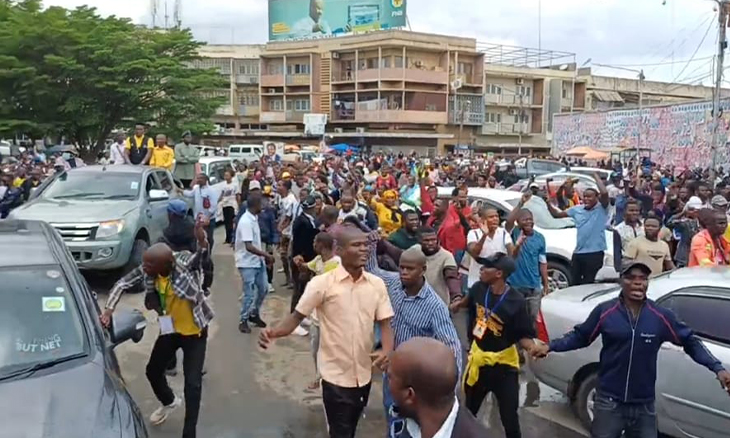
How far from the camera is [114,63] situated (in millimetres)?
26656

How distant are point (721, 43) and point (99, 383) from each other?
71.0 feet

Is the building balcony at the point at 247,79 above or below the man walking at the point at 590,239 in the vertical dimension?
above

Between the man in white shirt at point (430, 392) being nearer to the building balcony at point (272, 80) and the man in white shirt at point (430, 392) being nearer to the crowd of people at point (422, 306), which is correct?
the crowd of people at point (422, 306)

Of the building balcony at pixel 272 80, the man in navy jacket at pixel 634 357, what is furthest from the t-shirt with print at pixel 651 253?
the building balcony at pixel 272 80

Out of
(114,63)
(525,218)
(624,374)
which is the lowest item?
(624,374)

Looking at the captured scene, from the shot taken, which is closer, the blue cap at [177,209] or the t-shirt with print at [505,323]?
the t-shirt with print at [505,323]

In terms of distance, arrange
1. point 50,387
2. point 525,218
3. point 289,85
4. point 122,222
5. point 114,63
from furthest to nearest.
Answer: point 289,85 → point 114,63 → point 122,222 → point 525,218 → point 50,387

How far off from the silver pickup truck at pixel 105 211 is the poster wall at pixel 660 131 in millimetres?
20957

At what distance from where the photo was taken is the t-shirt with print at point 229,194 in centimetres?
1498

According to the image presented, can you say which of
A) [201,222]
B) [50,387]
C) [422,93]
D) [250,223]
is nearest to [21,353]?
[50,387]

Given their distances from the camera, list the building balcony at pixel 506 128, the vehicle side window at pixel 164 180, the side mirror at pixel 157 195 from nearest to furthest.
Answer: the side mirror at pixel 157 195 → the vehicle side window at pixel 164 180 → the building balcony at pixel 506 128

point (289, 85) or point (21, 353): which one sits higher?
point (289, 85)

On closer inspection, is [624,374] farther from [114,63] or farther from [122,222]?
[114,63]

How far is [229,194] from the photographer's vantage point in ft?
50.3
